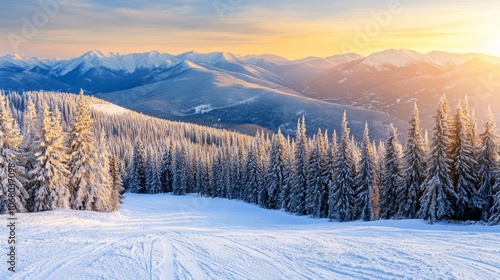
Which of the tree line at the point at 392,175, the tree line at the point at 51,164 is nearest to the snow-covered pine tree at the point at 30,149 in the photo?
the tree line at the point at 51,164

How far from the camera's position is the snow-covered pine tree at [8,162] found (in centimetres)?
3102

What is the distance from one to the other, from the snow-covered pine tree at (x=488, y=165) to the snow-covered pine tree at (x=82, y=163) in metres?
36.8

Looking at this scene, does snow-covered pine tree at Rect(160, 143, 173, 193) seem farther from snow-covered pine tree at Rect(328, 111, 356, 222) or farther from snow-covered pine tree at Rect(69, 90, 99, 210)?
snow-covered pine tree at Rect(328, 111, 356, 222)

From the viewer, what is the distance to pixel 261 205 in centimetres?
6391

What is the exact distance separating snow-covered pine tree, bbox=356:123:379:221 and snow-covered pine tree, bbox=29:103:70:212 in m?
31.1

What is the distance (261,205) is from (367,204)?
80.4 ft

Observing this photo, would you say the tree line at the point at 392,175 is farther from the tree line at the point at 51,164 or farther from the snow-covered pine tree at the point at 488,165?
the tree line at the point at 51,164

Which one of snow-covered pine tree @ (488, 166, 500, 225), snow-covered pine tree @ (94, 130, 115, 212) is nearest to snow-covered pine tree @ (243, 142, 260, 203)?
snow-covered pine tree @ (94, 130, 115, 212)

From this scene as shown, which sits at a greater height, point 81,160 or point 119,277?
point 81,160

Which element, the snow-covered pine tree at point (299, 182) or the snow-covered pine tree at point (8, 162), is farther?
the snow-covered pine tree at point (299, 182)

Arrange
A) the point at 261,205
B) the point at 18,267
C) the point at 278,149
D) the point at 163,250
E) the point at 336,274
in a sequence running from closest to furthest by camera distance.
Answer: the point at 336,274
the point at 18,267
the point at 163,250
the point at 278,149
the point at 261,205

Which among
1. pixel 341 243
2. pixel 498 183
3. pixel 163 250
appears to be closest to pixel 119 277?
pixel 163 250

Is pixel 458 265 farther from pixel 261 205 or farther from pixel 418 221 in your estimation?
pixel 261 205

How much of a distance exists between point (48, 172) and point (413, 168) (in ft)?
115
